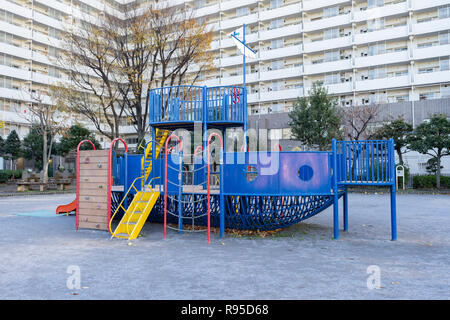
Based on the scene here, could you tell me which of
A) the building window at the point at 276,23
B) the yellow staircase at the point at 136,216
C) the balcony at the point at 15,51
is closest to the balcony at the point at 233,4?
the building window at the point at 276,23

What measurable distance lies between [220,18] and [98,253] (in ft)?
156

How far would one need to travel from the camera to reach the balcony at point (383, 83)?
123 feet

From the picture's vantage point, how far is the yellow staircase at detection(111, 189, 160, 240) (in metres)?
8.71

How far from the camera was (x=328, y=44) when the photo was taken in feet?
138

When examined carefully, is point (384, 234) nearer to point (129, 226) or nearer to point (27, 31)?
point (129, 226)

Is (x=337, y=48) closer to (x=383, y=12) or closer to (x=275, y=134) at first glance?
(x=383, y=12)

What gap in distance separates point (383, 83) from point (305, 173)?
115 ft

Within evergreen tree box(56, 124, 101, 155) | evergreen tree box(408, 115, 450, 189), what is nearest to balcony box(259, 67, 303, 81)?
evergreen tree box(408, 115, 450, 189)

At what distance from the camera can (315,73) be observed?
42.4 meters

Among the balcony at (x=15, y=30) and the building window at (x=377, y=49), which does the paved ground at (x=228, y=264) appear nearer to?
the building window at (x=377, y=49)

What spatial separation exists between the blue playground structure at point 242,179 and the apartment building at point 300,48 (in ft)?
96.3

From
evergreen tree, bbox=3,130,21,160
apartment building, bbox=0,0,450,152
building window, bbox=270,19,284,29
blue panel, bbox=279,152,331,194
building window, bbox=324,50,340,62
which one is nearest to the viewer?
blue panel, bbox=279,152,331,194

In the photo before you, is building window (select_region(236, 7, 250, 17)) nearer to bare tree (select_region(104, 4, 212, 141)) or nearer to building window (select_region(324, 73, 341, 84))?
building window (select_region(324, 73, 341, 84))

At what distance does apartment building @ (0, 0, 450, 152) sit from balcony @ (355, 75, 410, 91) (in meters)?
0.10
